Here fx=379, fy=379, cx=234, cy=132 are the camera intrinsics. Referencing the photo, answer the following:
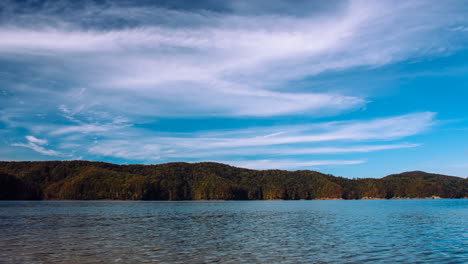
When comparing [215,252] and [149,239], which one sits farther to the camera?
[149,239]

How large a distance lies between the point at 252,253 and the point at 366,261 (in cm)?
913

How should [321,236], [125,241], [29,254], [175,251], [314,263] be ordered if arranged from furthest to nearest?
[321,236] → [125,241] → [175,251] → [29,254] → [314,263]

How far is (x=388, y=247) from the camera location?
35.4 m

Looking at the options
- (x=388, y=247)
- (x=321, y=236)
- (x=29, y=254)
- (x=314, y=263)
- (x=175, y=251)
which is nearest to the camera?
(x=314, y=263)

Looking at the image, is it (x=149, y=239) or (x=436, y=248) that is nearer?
(x=436, y=248)

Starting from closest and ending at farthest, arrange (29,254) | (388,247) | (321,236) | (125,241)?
(29,254) < (388,247) < (125,241) < (321,236)

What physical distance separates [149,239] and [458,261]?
2923 cm

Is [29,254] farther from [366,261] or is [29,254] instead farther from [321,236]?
[321,236]

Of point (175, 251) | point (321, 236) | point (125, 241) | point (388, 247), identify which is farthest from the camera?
point (321, 236)

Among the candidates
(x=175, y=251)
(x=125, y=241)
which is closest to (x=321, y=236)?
(x=175, y=251)

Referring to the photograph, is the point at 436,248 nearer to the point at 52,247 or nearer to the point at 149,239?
the point at 149,239

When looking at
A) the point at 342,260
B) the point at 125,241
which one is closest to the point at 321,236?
the point at 342,260

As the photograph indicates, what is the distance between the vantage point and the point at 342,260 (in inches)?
1130

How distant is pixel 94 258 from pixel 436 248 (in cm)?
3008
